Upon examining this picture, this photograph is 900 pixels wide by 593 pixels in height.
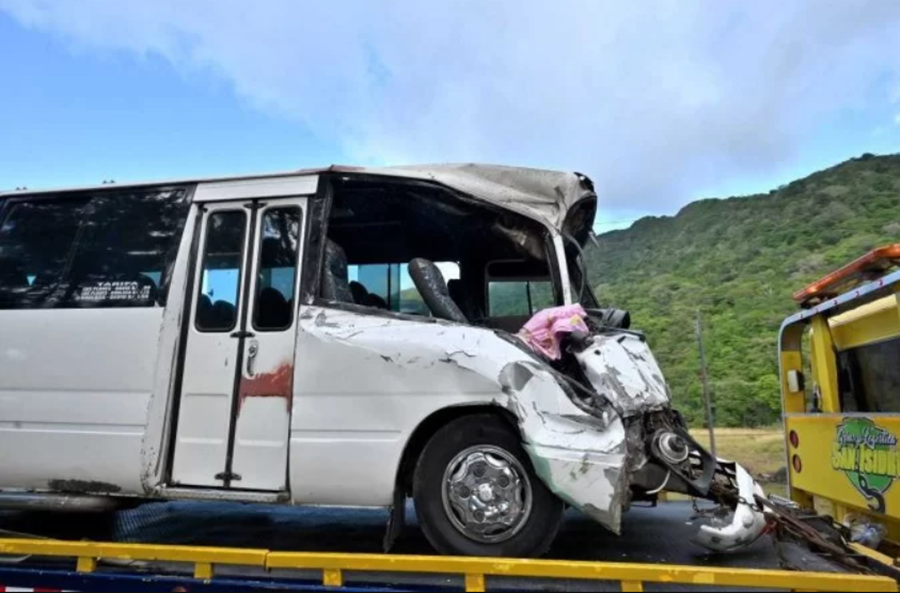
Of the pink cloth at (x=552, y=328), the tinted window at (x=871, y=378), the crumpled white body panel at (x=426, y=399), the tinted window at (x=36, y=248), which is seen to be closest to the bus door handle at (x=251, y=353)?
the crumpled white body panel at (x=426, y=399)

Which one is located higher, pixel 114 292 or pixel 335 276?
pixel 335 276

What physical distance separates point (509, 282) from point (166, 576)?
3.12m

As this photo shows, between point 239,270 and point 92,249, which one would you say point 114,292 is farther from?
point 239,270

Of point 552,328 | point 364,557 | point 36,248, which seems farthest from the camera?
point 36,248

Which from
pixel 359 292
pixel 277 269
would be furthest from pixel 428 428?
pixel 359 292

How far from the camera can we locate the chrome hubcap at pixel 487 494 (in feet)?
11.3

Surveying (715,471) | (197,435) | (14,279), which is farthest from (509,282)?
(14,279)

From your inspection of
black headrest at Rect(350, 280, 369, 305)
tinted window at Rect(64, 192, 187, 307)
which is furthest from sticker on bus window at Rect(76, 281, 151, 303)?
black headrest at Rect(350, 280, 369, 305)

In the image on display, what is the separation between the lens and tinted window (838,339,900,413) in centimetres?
416

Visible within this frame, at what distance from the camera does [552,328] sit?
12.3ft

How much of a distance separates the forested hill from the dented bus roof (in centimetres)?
103

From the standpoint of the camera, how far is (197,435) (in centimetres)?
398

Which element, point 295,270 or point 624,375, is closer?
point 624,375

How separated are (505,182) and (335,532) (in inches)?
105
